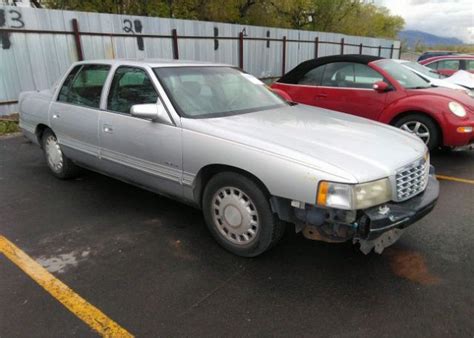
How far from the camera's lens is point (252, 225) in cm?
299

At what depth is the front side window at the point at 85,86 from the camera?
4148mm

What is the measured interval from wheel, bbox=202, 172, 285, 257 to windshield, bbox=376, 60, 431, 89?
430cm

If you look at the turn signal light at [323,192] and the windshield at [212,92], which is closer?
the turn signal light at [323,192]

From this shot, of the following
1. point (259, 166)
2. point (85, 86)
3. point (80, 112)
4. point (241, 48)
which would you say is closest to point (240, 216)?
point (259, 166)

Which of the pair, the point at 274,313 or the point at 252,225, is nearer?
the point at 274,313

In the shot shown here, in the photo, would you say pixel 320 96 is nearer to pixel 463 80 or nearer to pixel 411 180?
pixel 411 180

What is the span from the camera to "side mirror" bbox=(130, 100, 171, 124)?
3229 mm

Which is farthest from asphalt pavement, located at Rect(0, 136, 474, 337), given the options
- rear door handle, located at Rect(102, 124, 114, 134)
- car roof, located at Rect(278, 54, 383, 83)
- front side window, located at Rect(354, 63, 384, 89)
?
car roof, located at Rect(278, 54, 383, 83)

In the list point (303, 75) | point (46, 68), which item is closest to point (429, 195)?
point (303, 75)

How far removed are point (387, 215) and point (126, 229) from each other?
2.38m

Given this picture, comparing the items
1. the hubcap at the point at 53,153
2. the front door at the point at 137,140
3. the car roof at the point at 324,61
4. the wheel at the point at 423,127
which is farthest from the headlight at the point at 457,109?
the hubcap at the point at 53,153

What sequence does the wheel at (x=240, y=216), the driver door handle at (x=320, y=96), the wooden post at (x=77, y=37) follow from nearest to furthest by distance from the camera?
the wheel at (x=240, y=216) < the driver door handle at (x=320, y=96) < the wooden post at (x=77, y=37)

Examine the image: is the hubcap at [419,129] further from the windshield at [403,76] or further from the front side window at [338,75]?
the front side window at [338,75]

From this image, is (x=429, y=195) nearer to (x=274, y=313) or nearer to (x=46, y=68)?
(x=274, y=313)
